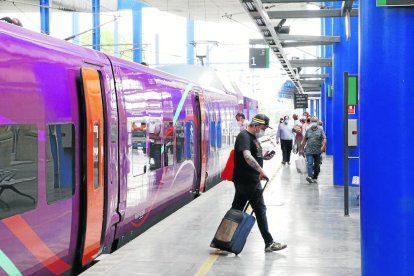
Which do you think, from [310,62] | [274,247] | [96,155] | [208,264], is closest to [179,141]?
[274,247]

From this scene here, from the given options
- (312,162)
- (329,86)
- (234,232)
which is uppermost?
(329,86)

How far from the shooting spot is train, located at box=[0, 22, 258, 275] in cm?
502

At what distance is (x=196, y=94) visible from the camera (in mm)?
13805

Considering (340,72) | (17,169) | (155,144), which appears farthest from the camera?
(340,72)

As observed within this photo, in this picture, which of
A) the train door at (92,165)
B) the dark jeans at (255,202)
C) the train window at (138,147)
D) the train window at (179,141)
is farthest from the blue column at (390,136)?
the train window at (179,141)

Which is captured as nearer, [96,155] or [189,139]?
[96,155]

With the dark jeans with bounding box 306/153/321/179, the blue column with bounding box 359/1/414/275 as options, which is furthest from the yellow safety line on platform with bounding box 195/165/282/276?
the dark jeans with bounding box 306/153/321/179

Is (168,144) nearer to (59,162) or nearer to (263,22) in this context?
(263,22)

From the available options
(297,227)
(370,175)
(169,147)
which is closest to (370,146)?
(370,175)

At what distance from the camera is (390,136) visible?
15.7ft

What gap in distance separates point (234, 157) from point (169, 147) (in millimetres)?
2905

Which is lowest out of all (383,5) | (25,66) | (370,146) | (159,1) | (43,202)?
(43,202)

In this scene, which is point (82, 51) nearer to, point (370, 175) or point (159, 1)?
point (370, 175)

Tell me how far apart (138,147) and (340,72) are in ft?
28.8
